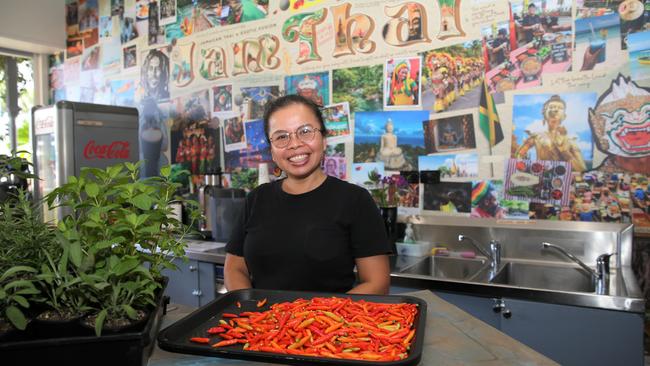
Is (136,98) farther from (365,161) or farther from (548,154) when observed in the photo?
(548,154)

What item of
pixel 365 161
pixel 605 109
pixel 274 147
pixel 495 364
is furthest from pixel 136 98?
pixel 495 364

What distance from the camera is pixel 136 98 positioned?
3.80 metres

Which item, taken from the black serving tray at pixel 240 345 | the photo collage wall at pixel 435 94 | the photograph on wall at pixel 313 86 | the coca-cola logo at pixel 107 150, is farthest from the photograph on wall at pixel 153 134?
the black serving tray at pixel 240 345

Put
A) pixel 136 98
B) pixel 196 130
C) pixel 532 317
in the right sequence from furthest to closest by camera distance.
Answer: pixel 136 98 < pixel 196 130 < pixel 532 317

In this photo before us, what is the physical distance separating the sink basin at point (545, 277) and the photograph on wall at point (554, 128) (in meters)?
0.47

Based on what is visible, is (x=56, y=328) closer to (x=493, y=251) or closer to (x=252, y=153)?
(x=493, y=251)

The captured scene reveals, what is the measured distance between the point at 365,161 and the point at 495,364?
204 cm

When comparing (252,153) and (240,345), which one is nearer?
(240,345)

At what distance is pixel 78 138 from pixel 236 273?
205 cm

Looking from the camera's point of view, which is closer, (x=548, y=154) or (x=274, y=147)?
(x=274, y=147)

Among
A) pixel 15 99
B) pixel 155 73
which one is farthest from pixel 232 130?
pixel 15 99

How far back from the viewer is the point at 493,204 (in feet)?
7.99

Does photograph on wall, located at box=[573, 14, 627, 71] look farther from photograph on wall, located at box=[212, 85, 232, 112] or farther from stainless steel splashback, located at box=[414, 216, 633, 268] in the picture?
photograph on wall, located at box=[212, 85, 232, 112]

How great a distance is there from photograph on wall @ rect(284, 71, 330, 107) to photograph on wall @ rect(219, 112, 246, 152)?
1.38ft
